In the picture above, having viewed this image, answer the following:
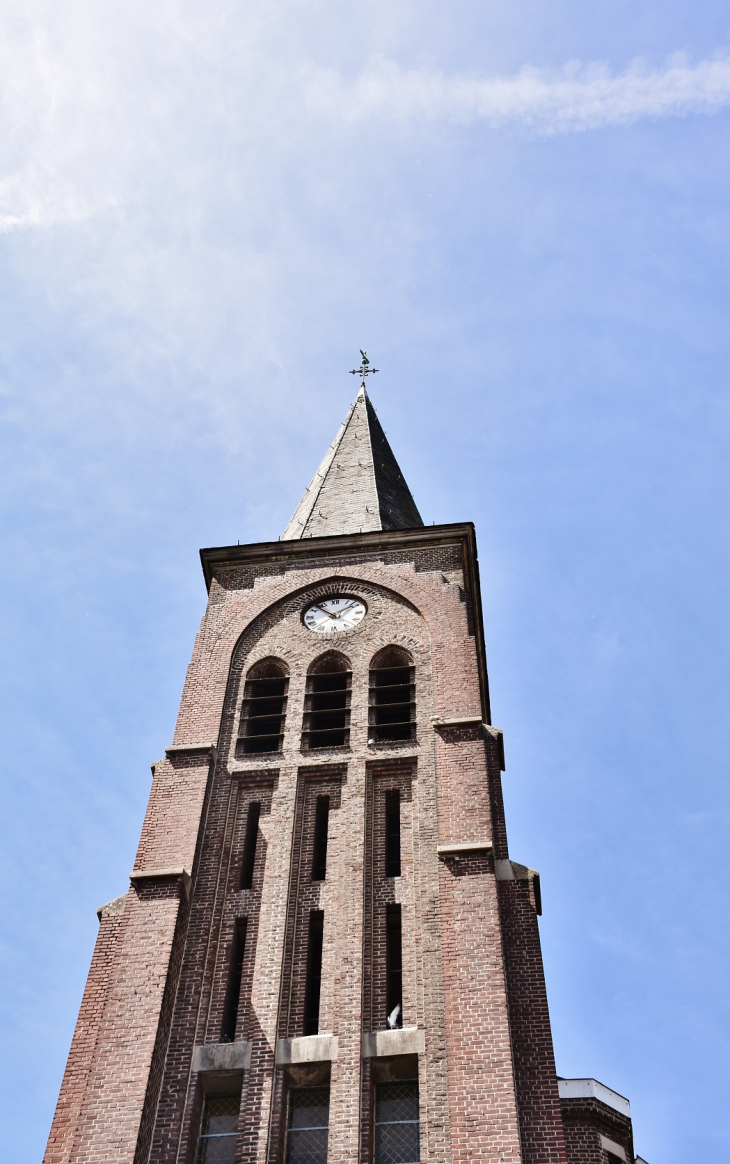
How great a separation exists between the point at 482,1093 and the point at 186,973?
18.1 feet

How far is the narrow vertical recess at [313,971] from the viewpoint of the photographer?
20.7 metres

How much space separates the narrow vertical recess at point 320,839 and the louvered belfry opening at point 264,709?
6.18 ft

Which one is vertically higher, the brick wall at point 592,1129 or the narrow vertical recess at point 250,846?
the narrow vertical recess at point 250,846

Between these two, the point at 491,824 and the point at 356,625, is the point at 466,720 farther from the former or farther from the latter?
the point at 356,625

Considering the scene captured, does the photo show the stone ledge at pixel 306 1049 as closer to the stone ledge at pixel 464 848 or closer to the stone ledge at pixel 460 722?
the stone ledge at pixel 464 848

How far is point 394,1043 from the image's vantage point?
1991 cm

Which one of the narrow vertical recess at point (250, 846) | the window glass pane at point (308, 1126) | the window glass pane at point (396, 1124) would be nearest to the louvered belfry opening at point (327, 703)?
the narrow vertical recess at point (250, 846)

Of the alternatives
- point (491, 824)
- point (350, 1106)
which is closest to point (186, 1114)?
point (350, 1106)

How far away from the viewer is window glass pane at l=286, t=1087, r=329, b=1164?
745 inches

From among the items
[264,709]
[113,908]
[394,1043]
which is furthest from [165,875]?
[264,709]

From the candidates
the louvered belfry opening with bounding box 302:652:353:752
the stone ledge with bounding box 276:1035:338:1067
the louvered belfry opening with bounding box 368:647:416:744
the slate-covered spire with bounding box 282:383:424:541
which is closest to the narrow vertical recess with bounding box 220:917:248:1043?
the stone ledge with bounding box 276:1035:338:1067

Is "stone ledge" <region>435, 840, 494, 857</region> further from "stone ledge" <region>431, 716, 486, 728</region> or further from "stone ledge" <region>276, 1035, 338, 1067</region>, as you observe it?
"stone ledge" <region>276, 1035, 338, 1067</region>

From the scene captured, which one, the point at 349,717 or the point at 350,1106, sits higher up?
the point at 349,717

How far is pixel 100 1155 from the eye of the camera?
1817 centimetres
